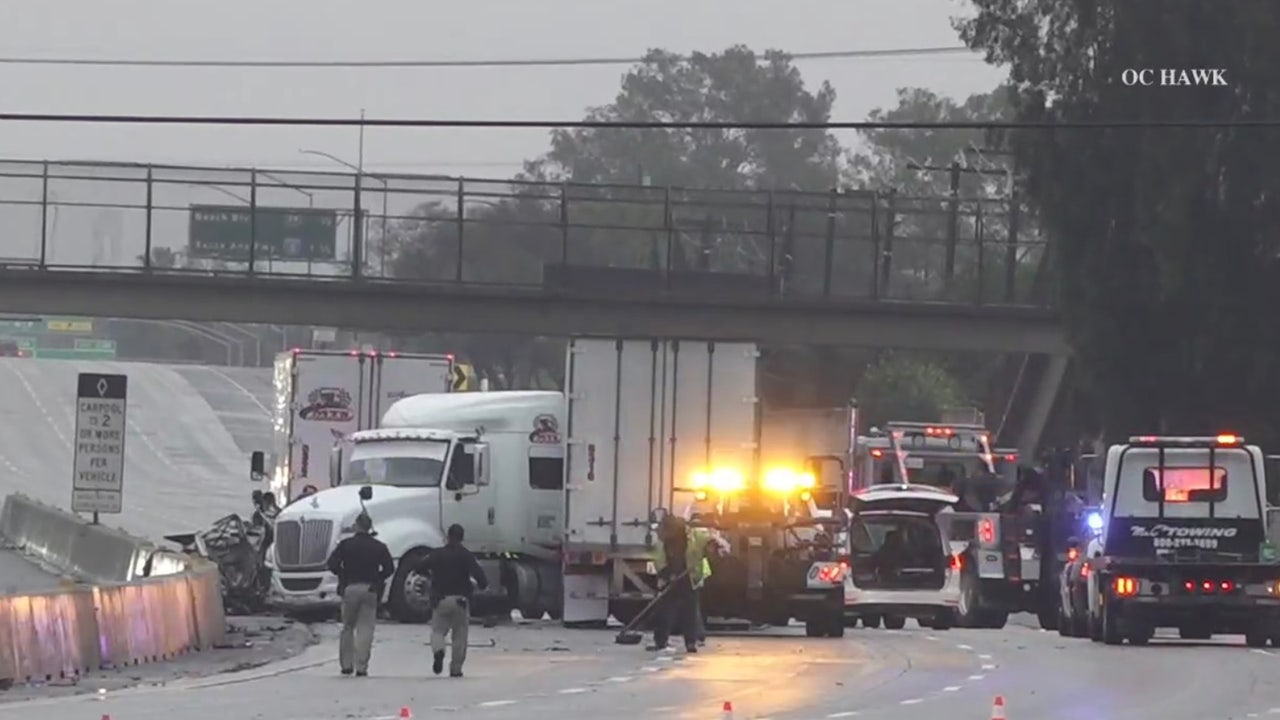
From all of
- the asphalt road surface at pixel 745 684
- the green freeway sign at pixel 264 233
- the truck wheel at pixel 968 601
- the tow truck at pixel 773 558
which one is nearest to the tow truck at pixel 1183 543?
the asphalt road surface at pixel 745 684

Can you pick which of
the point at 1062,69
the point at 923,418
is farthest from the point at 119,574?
the point at 923,418

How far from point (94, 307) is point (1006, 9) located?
817 inches

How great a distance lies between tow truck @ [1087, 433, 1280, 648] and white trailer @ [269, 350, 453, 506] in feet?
48.1

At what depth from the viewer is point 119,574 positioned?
4175cm

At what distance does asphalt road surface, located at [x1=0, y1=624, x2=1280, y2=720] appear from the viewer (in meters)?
22.8

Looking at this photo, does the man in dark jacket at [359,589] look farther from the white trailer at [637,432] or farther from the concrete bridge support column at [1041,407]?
the concrete bridge support column at [1041,407]

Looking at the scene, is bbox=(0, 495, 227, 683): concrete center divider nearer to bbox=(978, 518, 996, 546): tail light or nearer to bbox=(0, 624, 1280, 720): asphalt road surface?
bbox=(0, 624, 1280, 720): asphalt road surface

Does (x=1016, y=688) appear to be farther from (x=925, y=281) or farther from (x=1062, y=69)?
(x=925, y=281)

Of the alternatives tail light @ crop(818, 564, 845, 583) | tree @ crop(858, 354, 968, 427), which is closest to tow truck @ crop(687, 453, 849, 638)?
tail light @ crop(818, 564, 845, 583)

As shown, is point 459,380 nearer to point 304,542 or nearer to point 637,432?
point 304,542

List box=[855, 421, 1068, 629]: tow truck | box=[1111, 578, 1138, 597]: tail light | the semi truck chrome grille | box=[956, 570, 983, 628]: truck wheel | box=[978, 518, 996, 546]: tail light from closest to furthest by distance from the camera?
box=[1111, 578, 1138, 597]: tail light
the semi truck chrome grille
box=[978, 518, 996, 546]: tail light
box=[855, 421, 1068, 629]: tow truck
box=[956, 570, 983, 628]: truck wheel

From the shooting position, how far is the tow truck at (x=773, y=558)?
1399 inches

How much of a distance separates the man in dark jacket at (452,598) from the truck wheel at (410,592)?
9375mm

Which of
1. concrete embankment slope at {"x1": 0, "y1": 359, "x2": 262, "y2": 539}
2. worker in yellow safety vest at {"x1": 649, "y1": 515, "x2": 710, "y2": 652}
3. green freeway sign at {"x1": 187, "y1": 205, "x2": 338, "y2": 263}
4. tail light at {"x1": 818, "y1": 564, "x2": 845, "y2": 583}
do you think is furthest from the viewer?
concrete embankment slope at {"x1": 0, "y1": 359, "x2": 262, "y2": 539}
